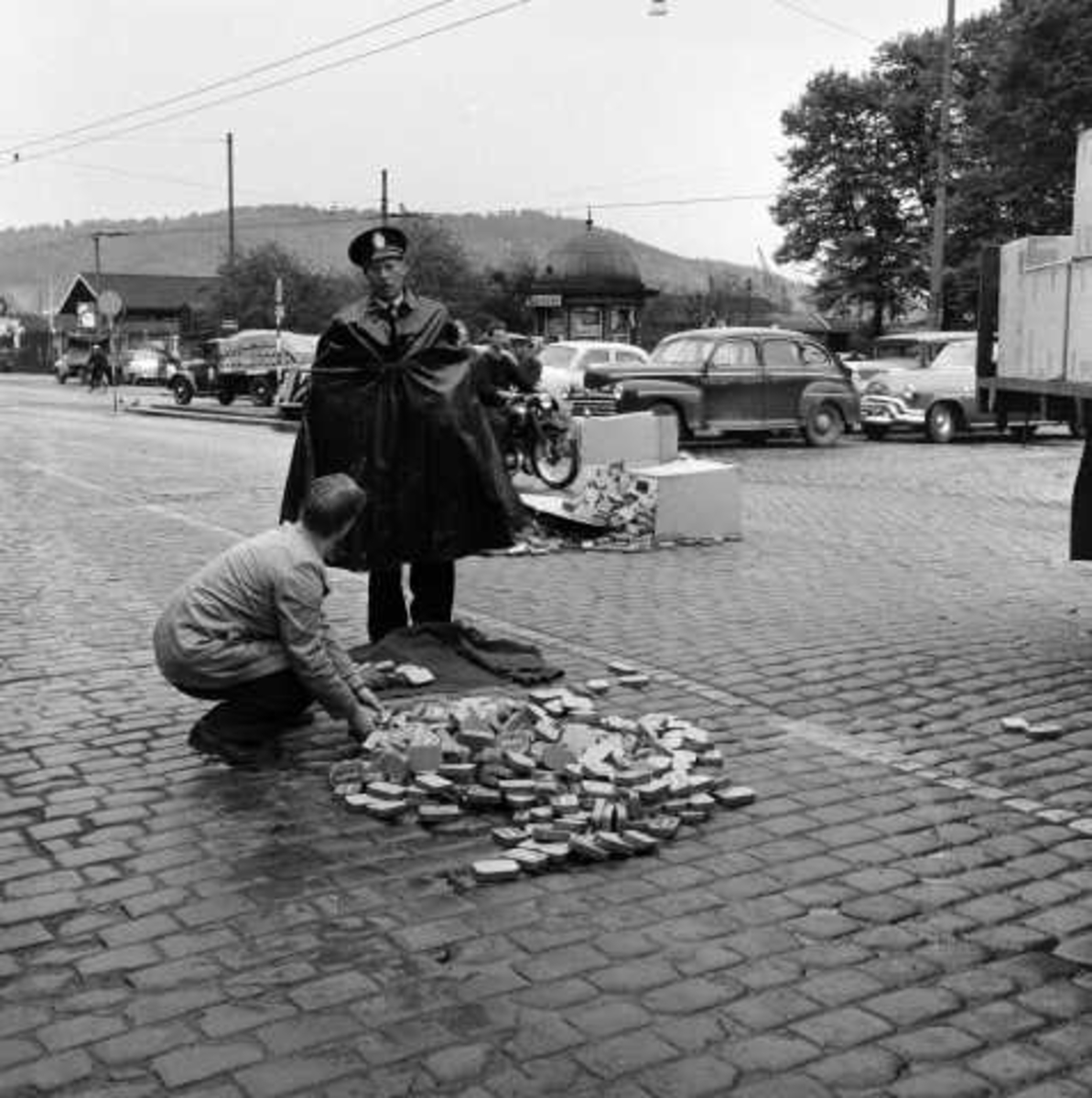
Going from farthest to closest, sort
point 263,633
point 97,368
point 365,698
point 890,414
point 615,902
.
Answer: point 97,368, point 890,414, point 365,698, point 263,633, point 615,902

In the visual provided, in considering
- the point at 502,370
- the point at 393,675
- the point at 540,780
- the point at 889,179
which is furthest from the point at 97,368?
the point at 540,780

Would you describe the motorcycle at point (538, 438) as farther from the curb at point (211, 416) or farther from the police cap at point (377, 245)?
the curb at point (211, 416)

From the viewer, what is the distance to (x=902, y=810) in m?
4.79

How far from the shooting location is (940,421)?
81.0ft

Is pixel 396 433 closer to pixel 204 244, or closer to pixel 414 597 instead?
pixel 414 597

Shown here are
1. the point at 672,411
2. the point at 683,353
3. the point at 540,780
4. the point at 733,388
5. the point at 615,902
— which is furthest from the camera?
the point at 683,353

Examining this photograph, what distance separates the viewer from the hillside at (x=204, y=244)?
136750mm

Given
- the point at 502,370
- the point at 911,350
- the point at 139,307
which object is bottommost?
the point at 502,370

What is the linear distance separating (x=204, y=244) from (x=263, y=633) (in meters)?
168

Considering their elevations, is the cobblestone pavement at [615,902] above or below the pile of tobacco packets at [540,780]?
below

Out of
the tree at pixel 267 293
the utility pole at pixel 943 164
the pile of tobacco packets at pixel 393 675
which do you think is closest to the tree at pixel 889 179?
the utility pole at pixel 943 164

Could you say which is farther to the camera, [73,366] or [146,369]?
[73,366]

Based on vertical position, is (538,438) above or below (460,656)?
above

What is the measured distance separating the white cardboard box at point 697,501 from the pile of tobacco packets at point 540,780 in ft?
19.4
